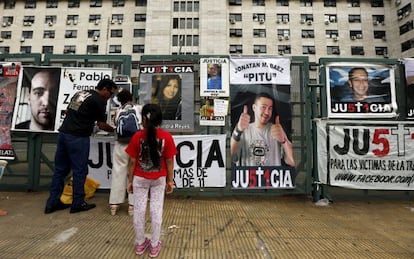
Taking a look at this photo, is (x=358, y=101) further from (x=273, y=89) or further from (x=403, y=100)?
(x=273, y=89)

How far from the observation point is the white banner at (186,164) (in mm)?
5086

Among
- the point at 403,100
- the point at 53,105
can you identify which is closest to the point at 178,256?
the point at 53,105

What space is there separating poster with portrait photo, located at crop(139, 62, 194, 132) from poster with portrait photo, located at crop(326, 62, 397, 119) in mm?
2737

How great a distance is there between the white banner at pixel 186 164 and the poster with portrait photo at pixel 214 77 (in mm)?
1055

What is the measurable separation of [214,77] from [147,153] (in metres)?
2.94

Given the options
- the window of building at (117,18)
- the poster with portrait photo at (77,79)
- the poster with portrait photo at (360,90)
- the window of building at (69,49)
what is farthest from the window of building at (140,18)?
the poster with portrait photo at (360,90)

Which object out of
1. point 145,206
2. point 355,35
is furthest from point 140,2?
point 145,206

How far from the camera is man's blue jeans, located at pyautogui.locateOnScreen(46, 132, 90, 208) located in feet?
13.4

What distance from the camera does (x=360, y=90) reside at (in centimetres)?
522

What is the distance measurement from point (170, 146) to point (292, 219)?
244 centimetres

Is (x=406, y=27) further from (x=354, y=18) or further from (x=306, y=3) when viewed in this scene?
(x=306, y=3)

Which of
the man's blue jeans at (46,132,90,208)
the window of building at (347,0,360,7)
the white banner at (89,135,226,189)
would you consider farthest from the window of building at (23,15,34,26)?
the window of building at (347,0,360,7)

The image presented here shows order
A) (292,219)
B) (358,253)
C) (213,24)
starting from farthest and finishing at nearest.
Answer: (213,24), (292,219), (358,253)

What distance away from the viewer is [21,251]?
2824 millimetres
